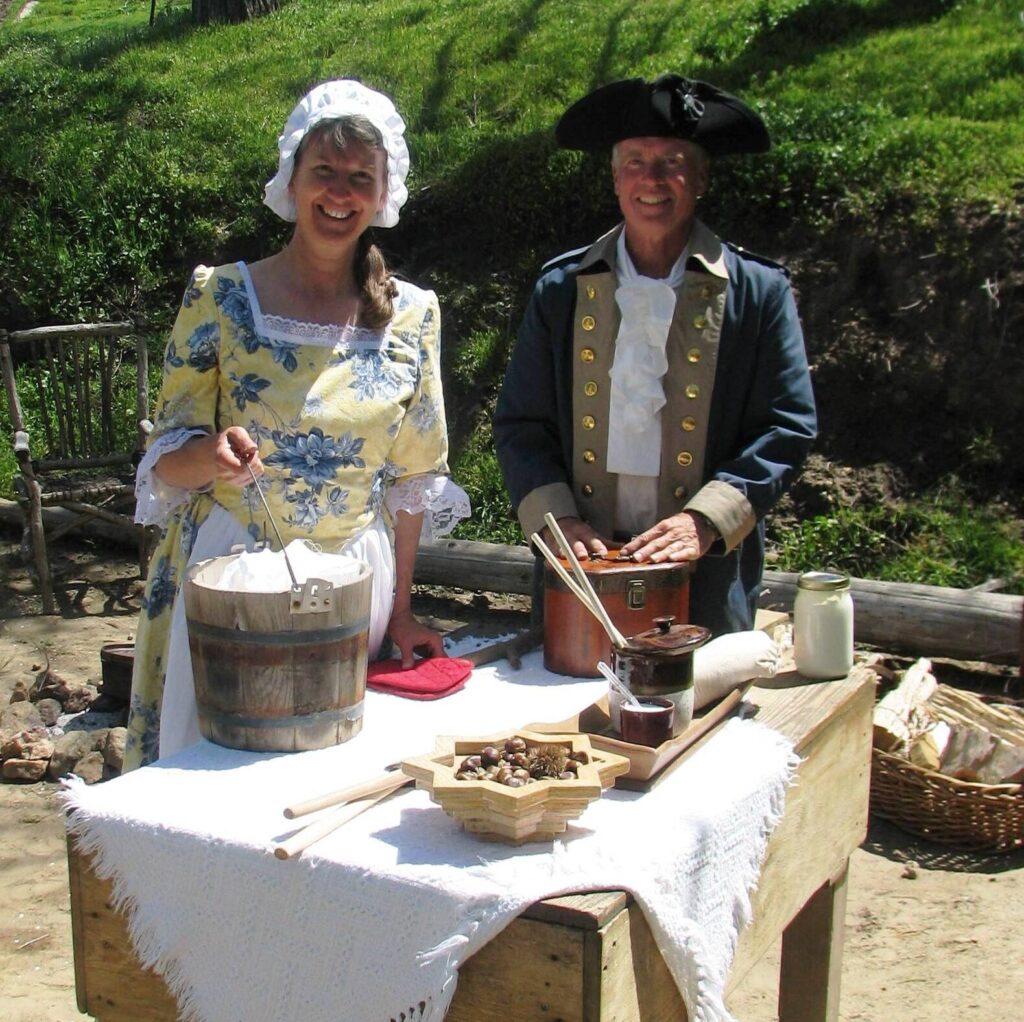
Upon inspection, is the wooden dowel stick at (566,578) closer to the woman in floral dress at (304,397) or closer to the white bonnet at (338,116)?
the woman in floral dress at (304,397)

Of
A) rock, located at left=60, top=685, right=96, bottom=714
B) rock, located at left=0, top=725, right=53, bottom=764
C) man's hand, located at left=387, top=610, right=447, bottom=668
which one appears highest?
man's hand, located at left=387, top=610, right=447, bottom=668

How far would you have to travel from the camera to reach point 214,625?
2090mm

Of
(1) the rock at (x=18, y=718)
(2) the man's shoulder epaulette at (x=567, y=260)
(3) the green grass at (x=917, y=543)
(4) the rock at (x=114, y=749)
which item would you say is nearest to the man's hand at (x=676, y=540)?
(2) the man's shoulder epaulette at (x=567, y=260)

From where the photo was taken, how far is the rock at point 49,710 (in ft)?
16.9

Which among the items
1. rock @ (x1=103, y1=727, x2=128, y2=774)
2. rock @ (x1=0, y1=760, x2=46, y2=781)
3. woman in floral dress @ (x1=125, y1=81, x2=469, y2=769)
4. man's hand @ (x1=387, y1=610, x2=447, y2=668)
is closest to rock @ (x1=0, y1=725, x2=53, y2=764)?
rock @ (x1=0, y1=760, x2=46, y2=781)

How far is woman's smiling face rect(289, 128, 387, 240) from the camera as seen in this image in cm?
251

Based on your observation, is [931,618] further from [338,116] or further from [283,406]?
[338,116]

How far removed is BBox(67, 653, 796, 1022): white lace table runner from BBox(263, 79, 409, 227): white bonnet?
109 cm

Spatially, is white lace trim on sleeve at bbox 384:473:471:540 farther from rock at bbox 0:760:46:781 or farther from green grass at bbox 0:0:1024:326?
green grass at bbox 0:0:1024:326

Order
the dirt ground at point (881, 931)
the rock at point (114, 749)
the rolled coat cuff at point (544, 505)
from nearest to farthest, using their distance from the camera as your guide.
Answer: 1. the rolled coat cuff at point (544, 505)
2. the dirt ground at point (881, 931)
3. the rock at point (114, 749)

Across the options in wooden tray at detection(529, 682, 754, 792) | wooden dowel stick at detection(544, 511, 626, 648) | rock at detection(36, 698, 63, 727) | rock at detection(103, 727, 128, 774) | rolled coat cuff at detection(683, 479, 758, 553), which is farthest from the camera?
rock at detection(36, 698, 63, 727)

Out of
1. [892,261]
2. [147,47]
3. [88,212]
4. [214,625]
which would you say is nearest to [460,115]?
[88,212]

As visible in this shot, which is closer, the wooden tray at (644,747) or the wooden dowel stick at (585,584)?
the wooden tray at (644,747)

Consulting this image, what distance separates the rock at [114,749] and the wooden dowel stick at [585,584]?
259 cm
